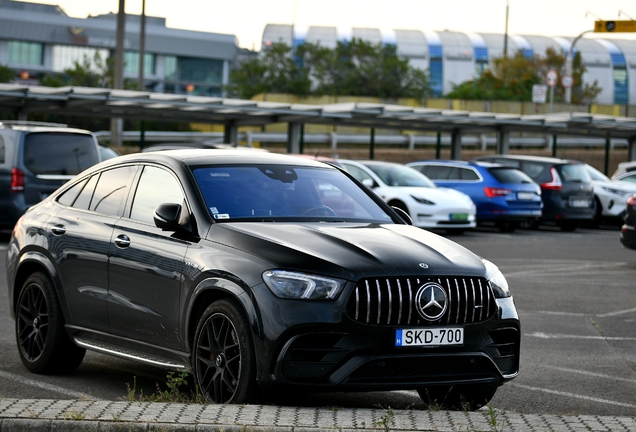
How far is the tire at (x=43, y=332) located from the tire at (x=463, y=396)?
2546 millimetres

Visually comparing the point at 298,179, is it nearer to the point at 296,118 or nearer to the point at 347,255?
the point at 347,255

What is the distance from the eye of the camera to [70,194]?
7.87 metres

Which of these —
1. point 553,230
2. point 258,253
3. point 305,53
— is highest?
point 305,53

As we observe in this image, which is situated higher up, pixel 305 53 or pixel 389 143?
pixel 305 53

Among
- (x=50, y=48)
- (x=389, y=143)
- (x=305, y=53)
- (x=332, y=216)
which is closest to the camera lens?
(x=332, y=216)

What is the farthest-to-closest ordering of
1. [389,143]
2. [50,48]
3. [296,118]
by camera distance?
[50,48] → [389,143] → [296,118]

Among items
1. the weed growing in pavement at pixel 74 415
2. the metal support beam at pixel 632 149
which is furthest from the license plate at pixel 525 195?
the weed growing in pavement at pixel 74 415

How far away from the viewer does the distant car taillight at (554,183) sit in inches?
1012

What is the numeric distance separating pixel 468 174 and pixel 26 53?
80.1m

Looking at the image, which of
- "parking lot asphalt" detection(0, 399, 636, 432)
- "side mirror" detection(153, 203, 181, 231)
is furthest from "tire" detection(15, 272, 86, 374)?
"parking lot asphalt" detection(0, 399, 636, 432)

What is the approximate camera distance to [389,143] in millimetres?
48000

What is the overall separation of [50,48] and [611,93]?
163 ft

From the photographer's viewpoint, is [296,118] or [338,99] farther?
[338,99]

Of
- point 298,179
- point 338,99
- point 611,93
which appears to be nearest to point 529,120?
point 338,99
